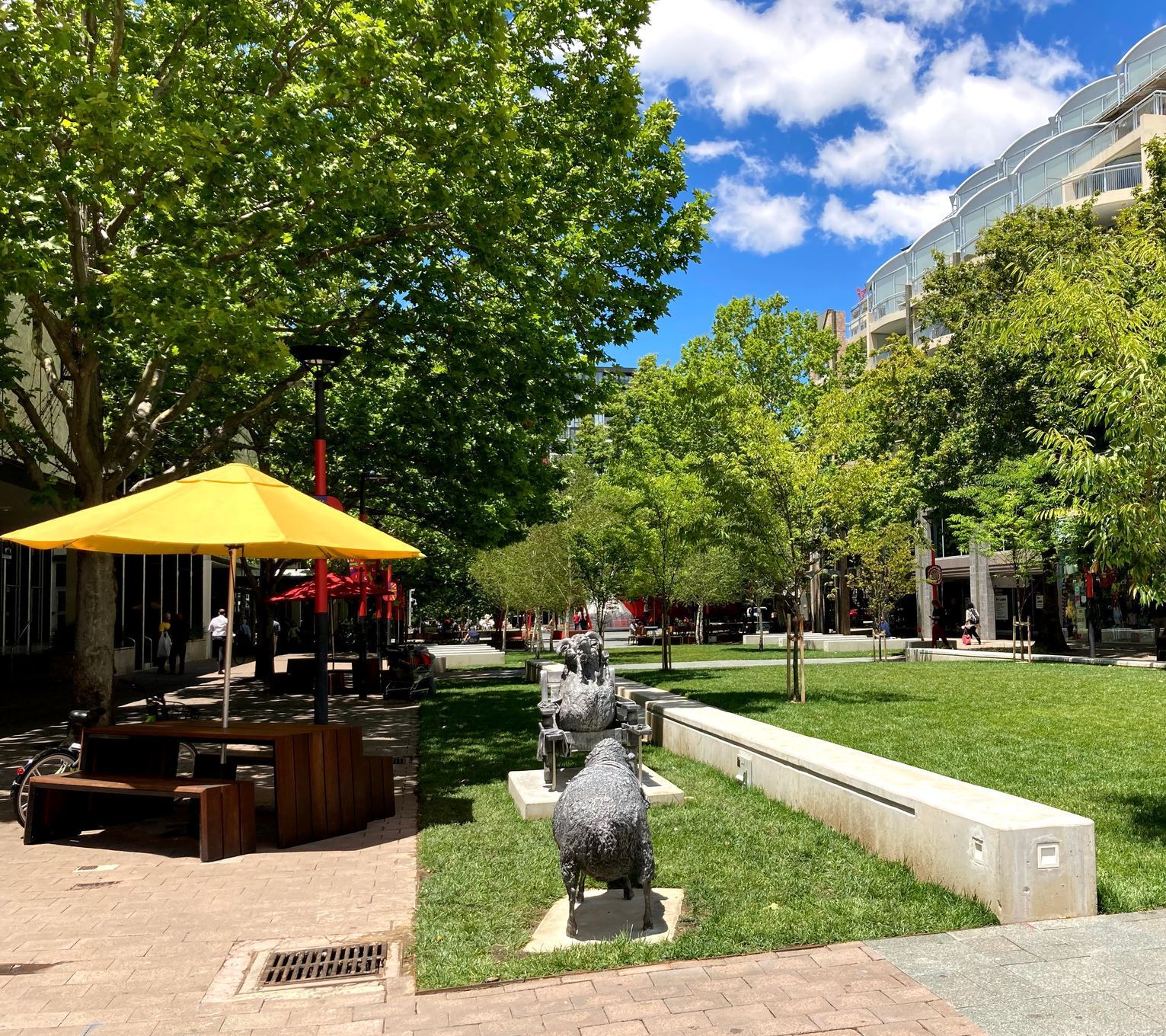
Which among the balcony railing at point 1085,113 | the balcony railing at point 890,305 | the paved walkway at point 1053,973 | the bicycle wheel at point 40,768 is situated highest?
the balcony railing at point 1085,113

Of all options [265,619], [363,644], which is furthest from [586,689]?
[265,619]

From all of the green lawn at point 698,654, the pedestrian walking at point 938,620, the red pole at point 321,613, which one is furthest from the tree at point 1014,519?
the red pole at point 321,613

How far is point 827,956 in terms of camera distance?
4.75 meters

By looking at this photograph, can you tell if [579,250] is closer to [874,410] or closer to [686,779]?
[686,779]

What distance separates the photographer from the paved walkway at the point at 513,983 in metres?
4.05

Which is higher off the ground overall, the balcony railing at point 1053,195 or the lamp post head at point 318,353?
the balcony railing at point 1053,195

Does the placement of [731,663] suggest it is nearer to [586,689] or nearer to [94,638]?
[94,638]

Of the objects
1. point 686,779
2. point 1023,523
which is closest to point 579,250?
point 686,779

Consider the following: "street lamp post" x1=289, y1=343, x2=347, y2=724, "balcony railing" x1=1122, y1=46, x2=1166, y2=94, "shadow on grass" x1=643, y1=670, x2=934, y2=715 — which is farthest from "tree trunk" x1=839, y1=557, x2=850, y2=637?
"street lamp post" x1=289, y1=343, x2=347, y2=724

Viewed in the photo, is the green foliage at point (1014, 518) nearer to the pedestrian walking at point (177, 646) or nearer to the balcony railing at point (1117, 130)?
the pedestrian walking at point (177, 646)

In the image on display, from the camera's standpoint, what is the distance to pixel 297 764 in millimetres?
7488

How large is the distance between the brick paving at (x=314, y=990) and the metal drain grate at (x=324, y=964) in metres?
0.11

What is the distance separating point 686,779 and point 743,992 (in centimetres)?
480

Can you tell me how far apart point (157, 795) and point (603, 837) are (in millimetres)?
4334
